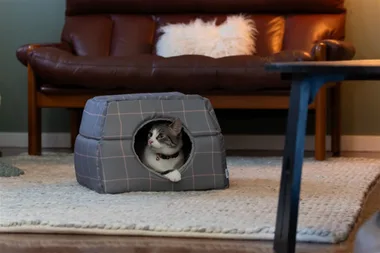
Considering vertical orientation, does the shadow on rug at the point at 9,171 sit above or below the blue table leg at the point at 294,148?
below

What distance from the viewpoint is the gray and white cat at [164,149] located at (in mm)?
2289

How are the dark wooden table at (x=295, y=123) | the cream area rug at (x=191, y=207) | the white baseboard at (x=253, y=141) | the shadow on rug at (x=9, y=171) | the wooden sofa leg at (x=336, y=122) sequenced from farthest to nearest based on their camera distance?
the white baseboard at (x=253, y=141) → the wooden sofa leg at (x=336, y=122) → the shadow on rug at (x=9, y=171) → the cream area rug at (x=191, y=207) → the dark wooden table at (x=295, y=123)

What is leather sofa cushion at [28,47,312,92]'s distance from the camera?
2.89m

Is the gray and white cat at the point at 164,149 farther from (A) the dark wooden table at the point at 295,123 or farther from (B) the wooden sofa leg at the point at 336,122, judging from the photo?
(B) the wooden sofa leg at the point at 336,122

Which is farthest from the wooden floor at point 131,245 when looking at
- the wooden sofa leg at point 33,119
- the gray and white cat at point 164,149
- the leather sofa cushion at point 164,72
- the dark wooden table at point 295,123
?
the wooden sofa leg at point 33,119

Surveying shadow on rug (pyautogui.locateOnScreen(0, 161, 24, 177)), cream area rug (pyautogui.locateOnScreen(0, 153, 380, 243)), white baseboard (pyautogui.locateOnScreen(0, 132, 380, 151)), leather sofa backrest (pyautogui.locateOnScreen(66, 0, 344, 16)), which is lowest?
white baseboard (pyautogui.locateOnScreen(0, 132, 380, 151))

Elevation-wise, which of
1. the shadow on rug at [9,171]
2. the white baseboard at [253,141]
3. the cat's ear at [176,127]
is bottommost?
the white baseboard at [253,141]

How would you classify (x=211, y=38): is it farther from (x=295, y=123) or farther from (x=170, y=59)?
(x=295, y=123)

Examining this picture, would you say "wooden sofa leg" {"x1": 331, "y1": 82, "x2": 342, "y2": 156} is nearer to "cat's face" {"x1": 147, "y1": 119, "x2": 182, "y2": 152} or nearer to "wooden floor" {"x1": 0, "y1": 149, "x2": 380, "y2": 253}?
"cat's face" {"x1": 147, "y1": 119, "x2": 182, "y2": 152}

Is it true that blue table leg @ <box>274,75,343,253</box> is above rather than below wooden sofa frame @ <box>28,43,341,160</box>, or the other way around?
above

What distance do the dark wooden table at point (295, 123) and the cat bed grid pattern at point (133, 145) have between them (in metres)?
0.82

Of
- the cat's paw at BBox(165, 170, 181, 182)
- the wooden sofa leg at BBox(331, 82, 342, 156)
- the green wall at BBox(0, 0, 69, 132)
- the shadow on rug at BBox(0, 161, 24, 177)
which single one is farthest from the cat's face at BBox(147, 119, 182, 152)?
the green wall at BBox(0, 0, 69, 132)

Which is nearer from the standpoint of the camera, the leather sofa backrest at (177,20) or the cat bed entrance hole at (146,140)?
the cat bed entrance hole at (146,140)

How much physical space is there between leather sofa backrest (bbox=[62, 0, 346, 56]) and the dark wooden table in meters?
2.10
